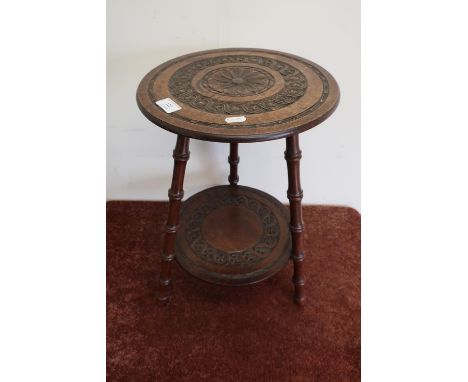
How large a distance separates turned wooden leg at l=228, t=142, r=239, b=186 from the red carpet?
448mm

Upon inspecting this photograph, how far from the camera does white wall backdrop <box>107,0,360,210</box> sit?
184 cm

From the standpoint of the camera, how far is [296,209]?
1.59m

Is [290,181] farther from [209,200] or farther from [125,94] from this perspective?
[125,94]

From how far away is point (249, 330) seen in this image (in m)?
1.67

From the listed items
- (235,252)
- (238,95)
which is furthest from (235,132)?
(235,252)

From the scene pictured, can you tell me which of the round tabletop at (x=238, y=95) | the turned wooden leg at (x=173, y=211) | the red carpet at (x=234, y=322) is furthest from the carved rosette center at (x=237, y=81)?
the red carpet at (x=234, y=322)

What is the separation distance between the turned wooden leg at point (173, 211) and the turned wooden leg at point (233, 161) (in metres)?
0.53

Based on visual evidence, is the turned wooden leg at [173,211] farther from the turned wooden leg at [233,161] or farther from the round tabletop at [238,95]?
the turned wooden leg at [233,161]

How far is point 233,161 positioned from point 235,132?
78 centimetres

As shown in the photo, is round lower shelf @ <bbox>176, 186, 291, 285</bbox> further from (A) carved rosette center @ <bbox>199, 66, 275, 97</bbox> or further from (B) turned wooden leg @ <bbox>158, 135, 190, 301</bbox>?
(A) carved rosette center @ <bbox>199, 66, 275, 97</bbox>

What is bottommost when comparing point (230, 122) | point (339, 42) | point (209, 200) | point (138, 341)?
point (138, 341)

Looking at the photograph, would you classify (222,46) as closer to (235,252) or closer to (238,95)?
(238,95)

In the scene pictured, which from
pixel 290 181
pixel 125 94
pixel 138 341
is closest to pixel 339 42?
pixel 290 181

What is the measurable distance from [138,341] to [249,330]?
42 centimetres
